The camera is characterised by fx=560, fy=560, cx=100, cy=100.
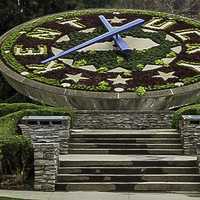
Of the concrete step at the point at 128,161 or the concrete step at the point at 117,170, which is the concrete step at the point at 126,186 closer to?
the concrete step at the point at 117,170

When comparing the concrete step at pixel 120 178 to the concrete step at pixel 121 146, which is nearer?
the concrete step at pixel 120 178

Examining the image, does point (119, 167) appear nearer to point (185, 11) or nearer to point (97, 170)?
point (97, 170)

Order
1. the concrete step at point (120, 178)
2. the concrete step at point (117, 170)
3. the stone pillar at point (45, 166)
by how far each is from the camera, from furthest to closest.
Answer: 1. the concrete step at point (117, 170)
2. the concrete step at point (120, 178)
3. the stone pillar at point (45, 166)

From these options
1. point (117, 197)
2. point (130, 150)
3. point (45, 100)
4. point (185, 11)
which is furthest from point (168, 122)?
point (185, 11)

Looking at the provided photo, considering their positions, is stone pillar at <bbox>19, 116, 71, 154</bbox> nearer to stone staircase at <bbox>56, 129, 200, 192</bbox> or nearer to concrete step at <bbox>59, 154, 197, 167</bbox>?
stone staircase at <bbox>56, 129, 200, 192</bbox>

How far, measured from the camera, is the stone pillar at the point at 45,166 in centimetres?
983

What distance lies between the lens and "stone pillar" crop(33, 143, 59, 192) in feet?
32.2

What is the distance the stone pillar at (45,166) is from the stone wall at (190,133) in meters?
3.50

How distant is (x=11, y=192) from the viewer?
31.3 feet

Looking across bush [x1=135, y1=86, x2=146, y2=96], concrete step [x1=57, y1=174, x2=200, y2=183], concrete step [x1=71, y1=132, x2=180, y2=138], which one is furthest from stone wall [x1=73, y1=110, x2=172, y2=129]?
concrete step [x1=57, y1=174, x2=200, y2=183]

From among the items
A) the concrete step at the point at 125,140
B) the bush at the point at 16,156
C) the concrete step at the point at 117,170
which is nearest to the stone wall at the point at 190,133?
the concrete step at the point at 125,140

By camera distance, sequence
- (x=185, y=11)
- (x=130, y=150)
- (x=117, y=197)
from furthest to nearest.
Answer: (x=185, y=11) → (x=130, y=150) → (x=117, y=197)

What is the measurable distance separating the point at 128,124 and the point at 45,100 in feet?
9.10

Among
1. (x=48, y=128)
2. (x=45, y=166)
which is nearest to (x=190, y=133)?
(x=48, y=128)
